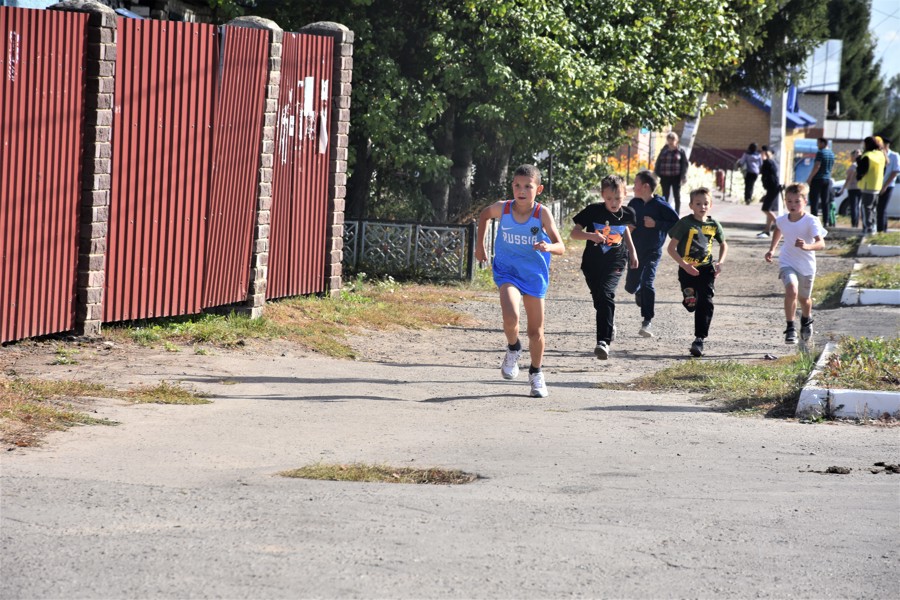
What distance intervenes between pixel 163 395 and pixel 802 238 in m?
5.95

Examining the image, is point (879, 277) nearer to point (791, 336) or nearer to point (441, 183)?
point (791, 336)

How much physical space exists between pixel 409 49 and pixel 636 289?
6.11m

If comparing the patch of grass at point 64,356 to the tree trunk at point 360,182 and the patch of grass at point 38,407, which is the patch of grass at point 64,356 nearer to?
the patch of grass at point 38,407

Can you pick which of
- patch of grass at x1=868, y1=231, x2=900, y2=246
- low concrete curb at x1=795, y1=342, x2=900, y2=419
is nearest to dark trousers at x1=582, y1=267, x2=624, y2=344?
low concrete curb at x1=795, y1=342, x2=900, y2=419

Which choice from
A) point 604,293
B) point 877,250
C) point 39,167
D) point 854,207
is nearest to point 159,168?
point 39,167

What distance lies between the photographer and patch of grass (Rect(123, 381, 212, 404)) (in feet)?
26.6

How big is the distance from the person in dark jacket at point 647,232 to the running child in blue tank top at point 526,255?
3004 millimetres

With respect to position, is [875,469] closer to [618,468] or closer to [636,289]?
[618,468]

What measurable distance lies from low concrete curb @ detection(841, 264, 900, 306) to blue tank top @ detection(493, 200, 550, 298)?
6.86 m

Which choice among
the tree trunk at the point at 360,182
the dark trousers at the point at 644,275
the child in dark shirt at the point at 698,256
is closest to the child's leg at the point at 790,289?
the child in dark shirt at the point at 698,256

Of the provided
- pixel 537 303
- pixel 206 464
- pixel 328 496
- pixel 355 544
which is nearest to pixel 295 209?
pixel 537 303

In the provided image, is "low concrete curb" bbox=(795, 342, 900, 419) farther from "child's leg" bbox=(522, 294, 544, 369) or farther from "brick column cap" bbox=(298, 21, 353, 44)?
"brick column cap" bbox=(298, 21, 353, 44)

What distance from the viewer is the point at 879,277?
1599 centimetres

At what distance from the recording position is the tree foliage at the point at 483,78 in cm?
1623
